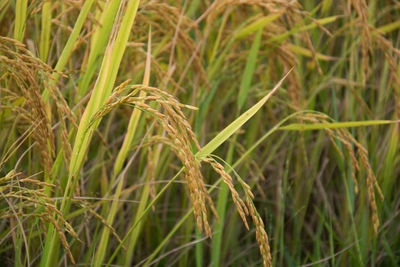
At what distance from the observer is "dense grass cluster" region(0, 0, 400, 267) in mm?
1249

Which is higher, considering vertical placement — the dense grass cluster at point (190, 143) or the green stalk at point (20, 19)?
the green stalk at point (20, 19)

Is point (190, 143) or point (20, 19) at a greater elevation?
point (20, 19)

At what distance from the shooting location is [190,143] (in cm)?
128

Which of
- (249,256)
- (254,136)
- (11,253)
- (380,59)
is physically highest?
(380,59)

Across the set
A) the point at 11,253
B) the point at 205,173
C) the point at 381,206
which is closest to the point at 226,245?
the point at 205,173

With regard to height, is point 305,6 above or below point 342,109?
above

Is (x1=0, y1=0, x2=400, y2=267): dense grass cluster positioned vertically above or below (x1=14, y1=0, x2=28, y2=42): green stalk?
below

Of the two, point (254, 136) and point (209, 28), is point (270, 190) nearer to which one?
point (254, 136)

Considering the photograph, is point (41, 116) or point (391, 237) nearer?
point (41, 116)

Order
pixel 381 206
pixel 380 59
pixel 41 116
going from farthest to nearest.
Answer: pixel 380 59
pixel 381 206
pixel 41 116

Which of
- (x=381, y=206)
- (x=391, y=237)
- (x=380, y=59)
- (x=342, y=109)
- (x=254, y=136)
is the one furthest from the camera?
(x=380, y=59)

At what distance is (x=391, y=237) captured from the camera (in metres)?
1.81

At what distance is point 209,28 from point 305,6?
2.24 feet

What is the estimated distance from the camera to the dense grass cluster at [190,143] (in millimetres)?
1249
